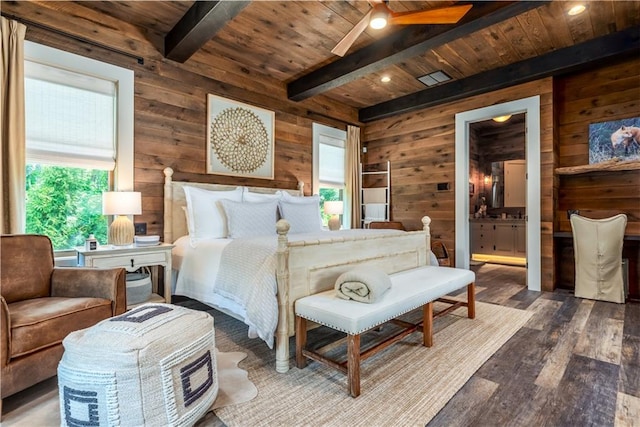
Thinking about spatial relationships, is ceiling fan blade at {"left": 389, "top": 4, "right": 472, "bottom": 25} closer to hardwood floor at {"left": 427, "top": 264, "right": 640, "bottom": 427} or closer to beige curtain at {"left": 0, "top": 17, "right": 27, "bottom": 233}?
hardwood floor at {"left": 427, "top": 264, "right": 640, "bottom": 427}

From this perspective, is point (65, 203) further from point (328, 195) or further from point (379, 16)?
point (328, 195)

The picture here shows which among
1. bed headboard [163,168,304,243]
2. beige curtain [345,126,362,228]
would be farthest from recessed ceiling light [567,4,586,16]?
bed headboard [163,168,304,243]

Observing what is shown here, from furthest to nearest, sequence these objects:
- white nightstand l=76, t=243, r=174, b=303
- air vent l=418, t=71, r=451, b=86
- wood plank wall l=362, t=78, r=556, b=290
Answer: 1. air vent l=418, t=71, r=451, b=86
2. wood plank wall l=362, t=78, r=556, b=290
3. white nightstand l=76, t=243, r=174, b=303

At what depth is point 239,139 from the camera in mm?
4207

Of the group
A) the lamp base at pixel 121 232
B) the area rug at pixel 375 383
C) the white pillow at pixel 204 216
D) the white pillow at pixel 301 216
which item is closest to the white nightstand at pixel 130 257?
the lamp base at pixel 121 232

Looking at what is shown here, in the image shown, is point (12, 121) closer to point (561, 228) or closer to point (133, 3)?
point (133, 3)

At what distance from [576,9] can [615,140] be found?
5.98ft

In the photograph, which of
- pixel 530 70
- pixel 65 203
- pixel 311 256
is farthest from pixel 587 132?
pixel 65 203

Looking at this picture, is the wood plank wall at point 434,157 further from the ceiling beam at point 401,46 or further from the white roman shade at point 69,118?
the white roman shade at point 69,118

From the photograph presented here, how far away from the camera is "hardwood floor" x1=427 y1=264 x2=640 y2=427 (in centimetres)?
160

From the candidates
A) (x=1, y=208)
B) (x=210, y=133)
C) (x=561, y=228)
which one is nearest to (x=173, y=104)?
(x=210, y=133)

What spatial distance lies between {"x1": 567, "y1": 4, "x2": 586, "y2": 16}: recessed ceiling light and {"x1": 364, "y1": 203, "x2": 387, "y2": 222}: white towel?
3574 mm

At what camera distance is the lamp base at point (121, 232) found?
2.88 meters

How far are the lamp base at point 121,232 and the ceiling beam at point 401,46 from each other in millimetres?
2913
